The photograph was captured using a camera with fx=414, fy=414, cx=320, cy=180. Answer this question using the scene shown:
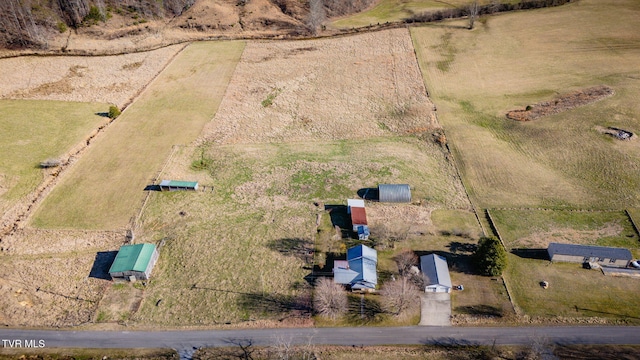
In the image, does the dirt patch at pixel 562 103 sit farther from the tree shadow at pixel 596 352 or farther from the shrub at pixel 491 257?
the tree shadow at pixel 596 352

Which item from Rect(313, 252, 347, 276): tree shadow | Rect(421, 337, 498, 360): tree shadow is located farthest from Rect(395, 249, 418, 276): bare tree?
Rect(421, 337, 498, 360): tree shadow

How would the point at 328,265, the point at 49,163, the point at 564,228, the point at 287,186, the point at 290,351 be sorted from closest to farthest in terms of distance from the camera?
1. the point at 290,351
2. the point at 328,265
3. the point at 564,228
4. the point at 287,186
5. the point at 49,163

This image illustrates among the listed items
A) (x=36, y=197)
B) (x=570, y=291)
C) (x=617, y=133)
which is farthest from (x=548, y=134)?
(x=36, y=197)

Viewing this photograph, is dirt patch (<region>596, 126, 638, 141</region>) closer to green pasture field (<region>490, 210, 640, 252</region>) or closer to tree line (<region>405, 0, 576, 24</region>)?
green pasture field (<region>490, 210, 640, 252</region>)

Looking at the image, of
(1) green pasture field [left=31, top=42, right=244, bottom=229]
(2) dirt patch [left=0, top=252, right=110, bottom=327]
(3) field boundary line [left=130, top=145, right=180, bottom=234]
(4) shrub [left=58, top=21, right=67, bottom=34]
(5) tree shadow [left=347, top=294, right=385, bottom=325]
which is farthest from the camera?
(4) shrub [left=58, top=21, right=67, bottom=34]

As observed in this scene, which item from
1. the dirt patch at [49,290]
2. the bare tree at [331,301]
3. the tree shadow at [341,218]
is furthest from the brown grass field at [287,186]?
the dirt patch at [49,290]

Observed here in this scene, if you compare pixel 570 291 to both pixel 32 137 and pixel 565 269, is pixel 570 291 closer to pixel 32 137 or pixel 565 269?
pixel 565 269

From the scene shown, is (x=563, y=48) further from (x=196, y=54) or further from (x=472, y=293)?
(x=196, y=54)
